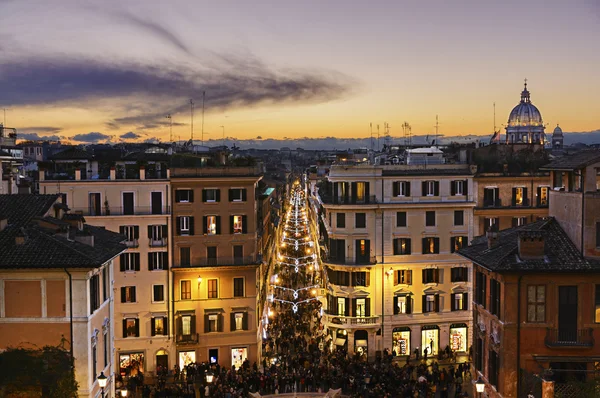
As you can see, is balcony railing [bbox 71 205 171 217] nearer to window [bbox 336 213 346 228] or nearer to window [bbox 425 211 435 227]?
window [bbox 336 213 346 228]

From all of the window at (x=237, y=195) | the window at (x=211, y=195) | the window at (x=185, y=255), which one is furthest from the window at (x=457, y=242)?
the window at (x=185, y=255)

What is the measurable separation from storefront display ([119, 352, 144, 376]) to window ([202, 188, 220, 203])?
1202 cm

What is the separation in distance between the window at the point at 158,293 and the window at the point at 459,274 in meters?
22.1

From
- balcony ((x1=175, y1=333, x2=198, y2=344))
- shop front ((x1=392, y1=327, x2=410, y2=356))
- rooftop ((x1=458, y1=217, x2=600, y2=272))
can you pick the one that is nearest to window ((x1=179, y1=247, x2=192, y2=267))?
balcony ((x1=175, y1=333, x2=198, y2=344))

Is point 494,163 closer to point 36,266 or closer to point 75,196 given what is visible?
point 75,196

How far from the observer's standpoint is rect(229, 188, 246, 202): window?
5334cm

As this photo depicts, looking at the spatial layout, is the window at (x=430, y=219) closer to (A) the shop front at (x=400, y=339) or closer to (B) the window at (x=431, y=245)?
(B) the window at (x=431, y=245)

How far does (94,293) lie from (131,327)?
68.7ft

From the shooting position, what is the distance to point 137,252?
52.0 m

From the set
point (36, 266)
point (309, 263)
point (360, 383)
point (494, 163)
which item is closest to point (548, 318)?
point (360, 383)

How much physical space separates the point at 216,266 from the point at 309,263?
4091 centimetres

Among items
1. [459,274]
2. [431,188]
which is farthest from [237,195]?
[459,274]

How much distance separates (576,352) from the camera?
3025 cm

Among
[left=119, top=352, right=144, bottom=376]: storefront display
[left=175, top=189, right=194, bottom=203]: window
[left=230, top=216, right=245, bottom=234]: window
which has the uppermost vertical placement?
[left=175, top=189, right=194, bottom=203]: window
